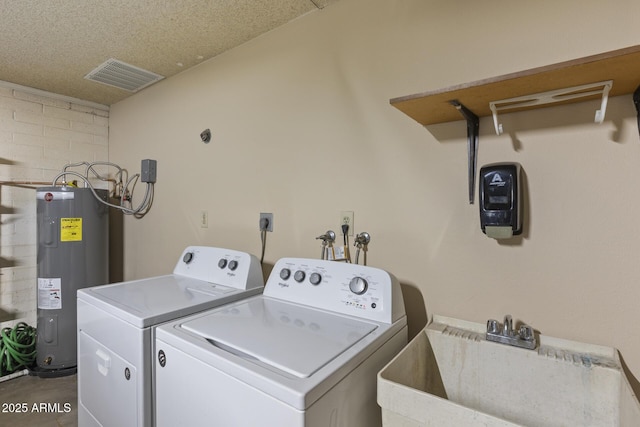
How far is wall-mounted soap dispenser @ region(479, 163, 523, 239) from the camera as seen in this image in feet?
3.59

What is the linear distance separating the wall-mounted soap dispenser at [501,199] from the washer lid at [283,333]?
1.77 ft

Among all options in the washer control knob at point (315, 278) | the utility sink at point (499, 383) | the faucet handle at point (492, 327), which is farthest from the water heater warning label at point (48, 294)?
the faucet handle at point (492, 327)

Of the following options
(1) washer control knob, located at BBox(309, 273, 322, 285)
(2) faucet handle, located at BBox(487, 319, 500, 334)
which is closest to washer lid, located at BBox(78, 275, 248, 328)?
(1) washer control knob, located at BBox(309, 273, 322, 285)

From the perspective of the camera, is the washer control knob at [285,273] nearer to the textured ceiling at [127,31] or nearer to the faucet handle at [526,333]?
the faucet handle at [526,333]

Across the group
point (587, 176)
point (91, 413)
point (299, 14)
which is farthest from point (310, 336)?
point (299, 14)

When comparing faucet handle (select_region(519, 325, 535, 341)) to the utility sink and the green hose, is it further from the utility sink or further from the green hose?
the green hose

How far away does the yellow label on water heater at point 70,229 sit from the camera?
2.40m

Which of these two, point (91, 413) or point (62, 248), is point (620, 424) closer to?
point (91, 413)

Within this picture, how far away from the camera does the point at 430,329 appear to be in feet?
4.06

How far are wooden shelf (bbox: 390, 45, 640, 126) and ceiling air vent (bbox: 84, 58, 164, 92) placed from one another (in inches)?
82.2

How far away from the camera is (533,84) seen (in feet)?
3.23

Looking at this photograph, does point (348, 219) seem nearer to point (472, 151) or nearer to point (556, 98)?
point (472, 151)

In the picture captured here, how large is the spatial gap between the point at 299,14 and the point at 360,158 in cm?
87

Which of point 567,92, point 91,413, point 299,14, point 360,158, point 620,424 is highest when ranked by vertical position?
point 299,14
